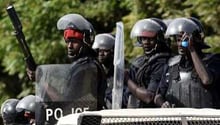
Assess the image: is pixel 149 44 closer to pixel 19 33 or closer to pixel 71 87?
pixel 71 87

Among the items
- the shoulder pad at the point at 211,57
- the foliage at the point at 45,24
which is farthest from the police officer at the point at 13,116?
the foliage at the point at 45,24

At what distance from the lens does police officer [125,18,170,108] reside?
1122 centimetres

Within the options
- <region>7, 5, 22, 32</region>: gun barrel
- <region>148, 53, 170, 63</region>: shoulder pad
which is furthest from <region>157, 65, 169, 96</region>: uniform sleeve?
<region>7, 5, 22, 32</region>: gun barrel

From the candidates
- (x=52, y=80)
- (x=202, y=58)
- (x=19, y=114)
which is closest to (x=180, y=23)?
A: (x=202, y=58)

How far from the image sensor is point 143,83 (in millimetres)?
11297

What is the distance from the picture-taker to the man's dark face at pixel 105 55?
1223 cm

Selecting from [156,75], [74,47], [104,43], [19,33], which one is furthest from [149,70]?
[19,33]

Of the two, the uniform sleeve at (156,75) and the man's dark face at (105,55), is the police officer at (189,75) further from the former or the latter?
the man's dark face at (105,55)

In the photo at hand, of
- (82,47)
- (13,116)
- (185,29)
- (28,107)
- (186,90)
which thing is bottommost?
(13,116)

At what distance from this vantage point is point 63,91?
10.6 metres

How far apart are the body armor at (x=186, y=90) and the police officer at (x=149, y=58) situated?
7.4 inches

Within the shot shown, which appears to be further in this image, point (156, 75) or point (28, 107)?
point (28, 107)

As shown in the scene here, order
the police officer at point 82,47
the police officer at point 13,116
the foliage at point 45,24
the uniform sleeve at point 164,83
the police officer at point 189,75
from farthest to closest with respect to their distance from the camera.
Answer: the foliage at point 45,24
the police officer at point 13,116
the uniform sleeve at point 164,83
the police officer at point 82,47
the police officer at point 189,75

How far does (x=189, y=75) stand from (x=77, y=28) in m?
1.12
